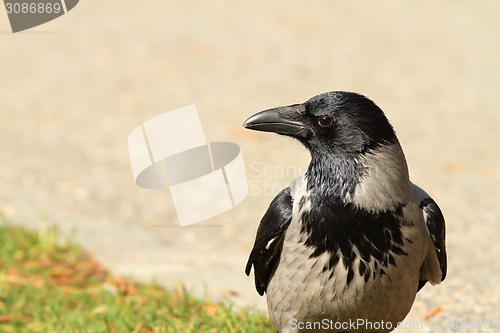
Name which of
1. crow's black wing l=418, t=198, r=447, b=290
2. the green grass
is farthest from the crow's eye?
the green grass

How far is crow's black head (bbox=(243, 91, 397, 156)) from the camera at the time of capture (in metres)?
3.12

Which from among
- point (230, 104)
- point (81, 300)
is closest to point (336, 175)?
point (81, 300)

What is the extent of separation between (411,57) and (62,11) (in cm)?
827

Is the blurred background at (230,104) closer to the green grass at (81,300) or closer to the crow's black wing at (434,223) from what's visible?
the green grass at (81,300)

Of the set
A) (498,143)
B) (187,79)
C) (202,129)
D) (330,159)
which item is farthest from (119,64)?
(330,159)

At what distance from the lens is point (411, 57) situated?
42.9 feet

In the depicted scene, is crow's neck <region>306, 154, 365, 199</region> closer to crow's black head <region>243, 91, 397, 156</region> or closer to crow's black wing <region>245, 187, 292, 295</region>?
crow's black head <region>243, 91, 397, 156</region>

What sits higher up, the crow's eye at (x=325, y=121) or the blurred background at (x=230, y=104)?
the crow's eye at (x=325, y=121)

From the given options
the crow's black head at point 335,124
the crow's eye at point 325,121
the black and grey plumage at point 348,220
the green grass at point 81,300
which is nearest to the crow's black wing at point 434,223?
the black and grey plumage at point 348,220

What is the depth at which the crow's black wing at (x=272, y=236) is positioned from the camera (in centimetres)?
332

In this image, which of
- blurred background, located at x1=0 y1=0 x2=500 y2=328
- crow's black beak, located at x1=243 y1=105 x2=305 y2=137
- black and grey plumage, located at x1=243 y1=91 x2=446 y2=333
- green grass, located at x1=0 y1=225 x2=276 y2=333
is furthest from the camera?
blurred background, located at x1=0 y1=0 x2=500 y2=328

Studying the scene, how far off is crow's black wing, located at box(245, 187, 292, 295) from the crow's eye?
19.7 inches

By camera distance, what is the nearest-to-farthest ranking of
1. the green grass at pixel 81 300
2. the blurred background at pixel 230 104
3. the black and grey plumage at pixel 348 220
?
1. the black and grey plumage at pixel 348 220
2. the green grass at pixel 81 300
3. the blurred background at pixel 230 104

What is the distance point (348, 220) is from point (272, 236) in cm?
48
